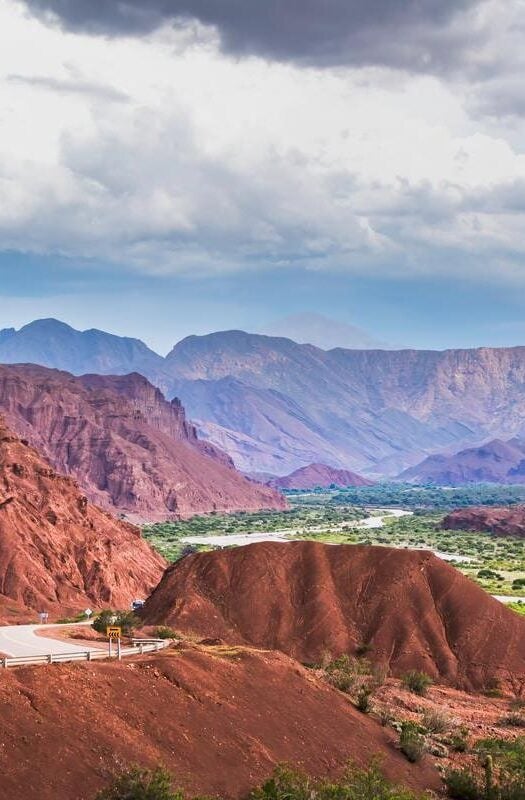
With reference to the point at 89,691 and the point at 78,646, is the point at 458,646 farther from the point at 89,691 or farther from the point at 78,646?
the point at 89,691

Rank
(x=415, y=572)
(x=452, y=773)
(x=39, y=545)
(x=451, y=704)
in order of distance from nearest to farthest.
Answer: (x=452, y=773) < (x=451, y=704) < (x=415, y=572) < (x=39, y=545)

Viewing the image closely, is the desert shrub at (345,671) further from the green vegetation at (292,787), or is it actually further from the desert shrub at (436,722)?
the green vegetation at (292,787)

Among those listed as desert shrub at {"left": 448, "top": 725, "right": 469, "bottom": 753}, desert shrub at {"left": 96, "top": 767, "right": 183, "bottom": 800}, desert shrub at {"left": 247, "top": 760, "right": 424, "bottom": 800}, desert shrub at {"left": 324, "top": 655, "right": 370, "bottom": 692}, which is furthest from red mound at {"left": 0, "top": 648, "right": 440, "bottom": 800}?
desert shrub at {"left": 324, "top": 655, "right": 370, "bottom": 692}

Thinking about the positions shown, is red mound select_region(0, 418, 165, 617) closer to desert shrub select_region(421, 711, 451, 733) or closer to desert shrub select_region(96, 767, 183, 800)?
desert shrub select_region(421, 711, 451, 733)

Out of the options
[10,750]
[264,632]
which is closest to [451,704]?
[264,632]

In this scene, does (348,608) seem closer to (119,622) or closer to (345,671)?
(345,671)

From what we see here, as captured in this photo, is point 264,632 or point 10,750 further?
point 264,632

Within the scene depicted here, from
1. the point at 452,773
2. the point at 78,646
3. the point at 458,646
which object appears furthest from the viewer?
the point at 458,646
